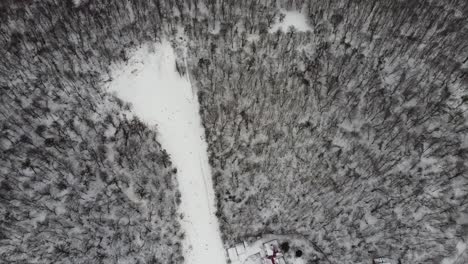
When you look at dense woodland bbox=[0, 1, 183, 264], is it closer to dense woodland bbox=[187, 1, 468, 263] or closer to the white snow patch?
dense woodland bbox=[187, 1, 468, 263]

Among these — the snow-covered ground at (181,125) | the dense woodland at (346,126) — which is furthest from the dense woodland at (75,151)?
the dense woodland at (346,126)

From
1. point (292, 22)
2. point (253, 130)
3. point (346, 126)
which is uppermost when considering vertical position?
point (292, 22)

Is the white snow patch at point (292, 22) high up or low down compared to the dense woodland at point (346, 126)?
up

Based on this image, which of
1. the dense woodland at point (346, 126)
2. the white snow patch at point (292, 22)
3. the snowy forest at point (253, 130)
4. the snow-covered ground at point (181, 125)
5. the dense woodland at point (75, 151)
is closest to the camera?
the dense woodland at point (75, 151)

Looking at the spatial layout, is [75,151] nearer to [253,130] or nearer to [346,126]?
[253,130]

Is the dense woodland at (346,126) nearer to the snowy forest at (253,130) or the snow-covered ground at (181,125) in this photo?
the snowy forest at (253,130)

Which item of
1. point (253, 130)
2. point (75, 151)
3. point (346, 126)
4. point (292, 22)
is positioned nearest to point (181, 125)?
point (253, 130)
